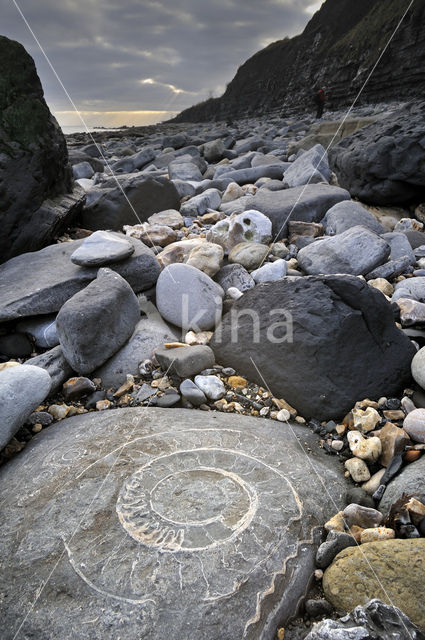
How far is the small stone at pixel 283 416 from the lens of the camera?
2596 mm

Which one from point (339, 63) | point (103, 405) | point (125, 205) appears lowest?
point (103, 405)

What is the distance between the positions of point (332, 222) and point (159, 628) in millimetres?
4056

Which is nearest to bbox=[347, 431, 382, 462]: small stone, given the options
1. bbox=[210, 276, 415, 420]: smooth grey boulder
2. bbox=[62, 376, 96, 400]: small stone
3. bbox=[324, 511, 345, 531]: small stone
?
bbox=[210, 276, 415, 420]: smooth grey boulder

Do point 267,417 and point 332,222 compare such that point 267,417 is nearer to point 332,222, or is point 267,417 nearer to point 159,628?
point 159,628

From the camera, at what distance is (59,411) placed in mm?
2664

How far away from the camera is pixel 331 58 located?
97.9 ft

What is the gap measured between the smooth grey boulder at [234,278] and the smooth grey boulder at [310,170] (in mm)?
2967

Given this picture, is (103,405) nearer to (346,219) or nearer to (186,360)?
(186,360)

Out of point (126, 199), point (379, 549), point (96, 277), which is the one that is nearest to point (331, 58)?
point (126, 199)

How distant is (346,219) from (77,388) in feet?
10.4

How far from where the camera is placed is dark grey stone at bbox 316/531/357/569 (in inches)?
65.8

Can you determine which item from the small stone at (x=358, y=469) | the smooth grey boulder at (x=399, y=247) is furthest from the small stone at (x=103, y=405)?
the smooth grey boulder at (x=399, y=247)

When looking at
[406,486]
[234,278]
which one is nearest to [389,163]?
[234,278]

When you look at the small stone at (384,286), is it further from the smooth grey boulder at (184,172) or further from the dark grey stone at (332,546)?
the smooth grey boulder at (184,172)
